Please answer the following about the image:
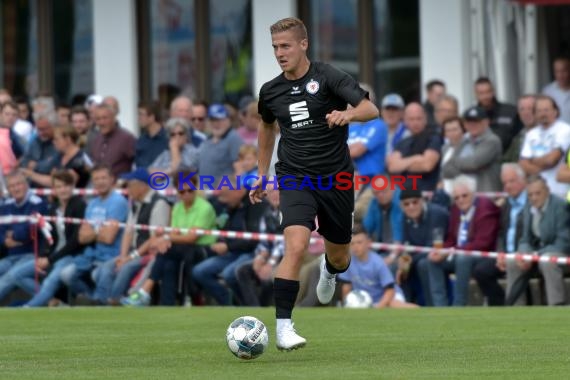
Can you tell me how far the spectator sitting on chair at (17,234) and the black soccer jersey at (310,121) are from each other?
902 cm

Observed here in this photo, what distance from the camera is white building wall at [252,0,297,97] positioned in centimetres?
2297

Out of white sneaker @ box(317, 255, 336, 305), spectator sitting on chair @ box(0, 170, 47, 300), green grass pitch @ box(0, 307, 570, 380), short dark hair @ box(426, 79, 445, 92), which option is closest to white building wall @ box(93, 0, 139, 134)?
spectator sitting on chair @ box(0, 170, 47, 300)

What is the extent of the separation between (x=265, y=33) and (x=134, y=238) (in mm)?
5247

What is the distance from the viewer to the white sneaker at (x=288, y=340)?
33.5 feet

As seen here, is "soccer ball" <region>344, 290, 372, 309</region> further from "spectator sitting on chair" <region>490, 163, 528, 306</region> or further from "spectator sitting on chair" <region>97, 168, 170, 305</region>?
"spectator sitting on chair" <region>97, 168, 170, 305</region>

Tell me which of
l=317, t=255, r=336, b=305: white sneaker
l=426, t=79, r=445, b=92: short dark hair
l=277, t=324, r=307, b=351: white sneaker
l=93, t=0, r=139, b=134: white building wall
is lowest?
l=277, t=324, r=307, b=351: white sneaker

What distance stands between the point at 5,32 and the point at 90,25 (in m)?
1.77

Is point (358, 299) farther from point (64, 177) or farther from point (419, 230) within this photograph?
point (64, 177)

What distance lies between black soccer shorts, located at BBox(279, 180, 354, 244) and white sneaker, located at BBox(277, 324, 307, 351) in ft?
2.45

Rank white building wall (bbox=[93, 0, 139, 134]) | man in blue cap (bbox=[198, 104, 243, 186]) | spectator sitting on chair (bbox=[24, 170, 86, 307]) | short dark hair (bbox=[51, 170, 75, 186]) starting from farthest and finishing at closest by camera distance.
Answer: white building wall (bbox=[93, 0, 139, 134]) → short dark hair (bbox=[51, 170, 75, 186]) → man in blue cap (bbox=[198, 104, 243, 186]) → spectator sitting on chair (bbox=[24, 170, 86, 307])

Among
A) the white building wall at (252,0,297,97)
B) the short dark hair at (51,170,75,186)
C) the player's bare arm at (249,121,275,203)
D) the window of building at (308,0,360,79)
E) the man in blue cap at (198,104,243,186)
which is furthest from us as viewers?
the white building wall at (252,0,297,97)

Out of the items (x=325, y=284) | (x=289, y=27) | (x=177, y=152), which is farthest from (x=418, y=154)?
(x=289, y=27)

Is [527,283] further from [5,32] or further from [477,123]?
[5,32]

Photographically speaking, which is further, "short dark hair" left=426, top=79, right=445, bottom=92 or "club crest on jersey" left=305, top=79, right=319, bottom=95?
"short dark hair" left=426, top=79, right=445, bottom=92
